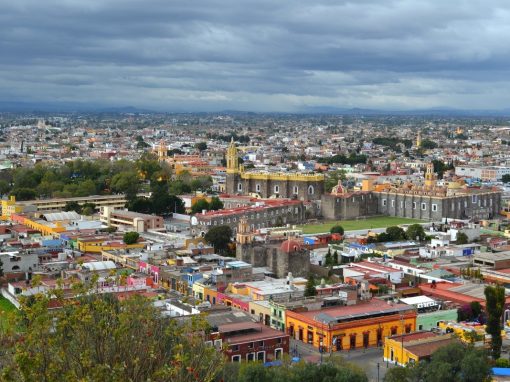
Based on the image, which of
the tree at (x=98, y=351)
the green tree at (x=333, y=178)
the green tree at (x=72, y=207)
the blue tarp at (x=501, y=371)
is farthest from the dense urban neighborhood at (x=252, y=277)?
the green tree at (x=72, y=207)

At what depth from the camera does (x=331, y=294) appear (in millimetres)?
22875

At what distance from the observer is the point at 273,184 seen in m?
50.2

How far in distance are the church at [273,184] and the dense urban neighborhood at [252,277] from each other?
0.10m

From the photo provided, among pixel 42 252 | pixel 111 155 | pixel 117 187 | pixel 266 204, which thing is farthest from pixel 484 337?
pixel 111 155

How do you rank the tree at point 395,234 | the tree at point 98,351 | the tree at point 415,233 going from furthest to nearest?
the tree at point 415,233, the tree at point 395,234, the tree at point 98,351

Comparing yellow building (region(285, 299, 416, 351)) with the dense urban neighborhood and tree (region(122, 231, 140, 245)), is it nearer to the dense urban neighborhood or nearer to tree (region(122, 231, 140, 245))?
the dense urban neighborhood

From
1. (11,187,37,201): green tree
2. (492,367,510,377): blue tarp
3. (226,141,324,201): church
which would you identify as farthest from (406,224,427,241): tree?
(11,187,37,201): green tree

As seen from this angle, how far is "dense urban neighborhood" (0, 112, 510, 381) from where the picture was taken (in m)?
8.57

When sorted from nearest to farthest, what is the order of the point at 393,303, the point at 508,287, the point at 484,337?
the point at 484,337, the point at 393,303, the point at 508,287

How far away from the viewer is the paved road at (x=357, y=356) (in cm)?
1833

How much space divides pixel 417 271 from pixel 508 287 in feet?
10.4

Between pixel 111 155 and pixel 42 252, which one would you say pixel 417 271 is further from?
pixel 111 155

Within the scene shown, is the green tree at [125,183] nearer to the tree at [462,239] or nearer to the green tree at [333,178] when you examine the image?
the green tree at [333,178]

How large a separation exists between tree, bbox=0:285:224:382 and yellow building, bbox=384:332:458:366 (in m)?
10.2
